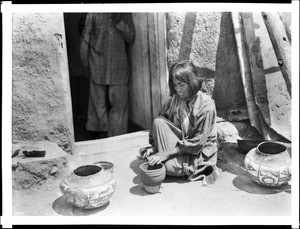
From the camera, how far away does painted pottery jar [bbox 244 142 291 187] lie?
325cm

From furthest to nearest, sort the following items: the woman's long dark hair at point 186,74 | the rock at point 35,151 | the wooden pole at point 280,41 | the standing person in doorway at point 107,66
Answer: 1. the standing person in doorway at point 107,66
2. the wooden pole at point 280,41
3. the rock at point 35,151
4. the woman's long dark hair at point 186,74

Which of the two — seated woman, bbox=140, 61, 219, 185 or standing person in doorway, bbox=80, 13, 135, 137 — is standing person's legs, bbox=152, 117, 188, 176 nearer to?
seated woman, bbox=140, 61, 219, 185

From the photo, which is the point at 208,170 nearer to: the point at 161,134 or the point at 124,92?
the point at 161,134

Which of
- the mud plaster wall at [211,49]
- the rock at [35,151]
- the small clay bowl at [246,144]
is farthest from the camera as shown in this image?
the mud plaster wall at [211,49]

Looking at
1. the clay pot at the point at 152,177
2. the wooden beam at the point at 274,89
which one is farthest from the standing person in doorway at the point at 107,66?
the clay pot at the point at 152,177

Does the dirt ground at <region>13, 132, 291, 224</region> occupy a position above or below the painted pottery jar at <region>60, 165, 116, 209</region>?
below

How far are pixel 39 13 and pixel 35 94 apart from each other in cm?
85

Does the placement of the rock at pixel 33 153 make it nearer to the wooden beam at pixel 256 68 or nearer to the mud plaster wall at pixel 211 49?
the mud plaster wall at pixel 211 49

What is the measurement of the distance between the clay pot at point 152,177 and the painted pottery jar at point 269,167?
0.86 meters

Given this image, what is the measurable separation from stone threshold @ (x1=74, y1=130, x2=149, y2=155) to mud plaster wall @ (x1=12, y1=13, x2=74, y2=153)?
406 mm

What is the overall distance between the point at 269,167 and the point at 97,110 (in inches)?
108

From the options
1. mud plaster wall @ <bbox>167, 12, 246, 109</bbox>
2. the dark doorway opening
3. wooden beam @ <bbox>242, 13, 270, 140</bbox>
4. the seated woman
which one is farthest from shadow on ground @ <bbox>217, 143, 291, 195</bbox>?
the dark doorway opening

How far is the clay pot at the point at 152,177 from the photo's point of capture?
10.8ft

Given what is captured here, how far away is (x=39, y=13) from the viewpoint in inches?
142
